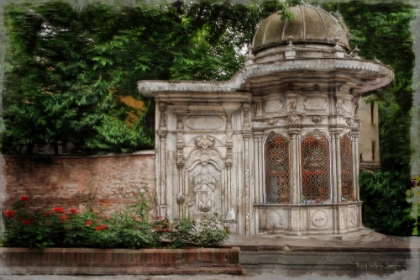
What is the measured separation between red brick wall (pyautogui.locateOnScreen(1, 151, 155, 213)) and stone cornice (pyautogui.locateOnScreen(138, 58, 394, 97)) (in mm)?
1888

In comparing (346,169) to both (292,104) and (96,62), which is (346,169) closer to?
(292,104)

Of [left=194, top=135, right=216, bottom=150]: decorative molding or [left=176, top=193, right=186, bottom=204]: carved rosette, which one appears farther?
[left=194, top=135, right=216, bottom=150]: decorative molding

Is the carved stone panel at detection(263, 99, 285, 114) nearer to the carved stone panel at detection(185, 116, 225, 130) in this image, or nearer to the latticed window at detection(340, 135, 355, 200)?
the carved stone panel at detection(185, 116, 225, 130)

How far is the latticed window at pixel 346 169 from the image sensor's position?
11.0m

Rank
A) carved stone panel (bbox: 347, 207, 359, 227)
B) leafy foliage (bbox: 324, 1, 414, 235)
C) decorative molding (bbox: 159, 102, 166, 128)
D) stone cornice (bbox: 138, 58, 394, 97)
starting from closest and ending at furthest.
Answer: stone cornice (bbox: 138, 58, 394, 97), carved stone panel (bbox: 347, 207, 359, 227), decorative molding (bbox: 159, 102, 166, 128), leafy foliage (bbox: 324, 1, 414, 235)

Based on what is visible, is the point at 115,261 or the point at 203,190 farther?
the point at 203,190

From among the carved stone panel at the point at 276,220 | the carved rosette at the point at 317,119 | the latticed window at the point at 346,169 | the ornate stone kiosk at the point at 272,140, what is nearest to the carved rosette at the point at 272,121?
the ornate stone kiosk at the point at 272,140

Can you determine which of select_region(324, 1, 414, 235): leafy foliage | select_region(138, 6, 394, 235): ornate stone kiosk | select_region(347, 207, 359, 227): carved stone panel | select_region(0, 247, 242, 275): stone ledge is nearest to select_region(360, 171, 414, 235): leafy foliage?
select_region(324, 1, 414, 235): leafy foliage

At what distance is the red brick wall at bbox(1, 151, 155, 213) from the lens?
36.9 ft

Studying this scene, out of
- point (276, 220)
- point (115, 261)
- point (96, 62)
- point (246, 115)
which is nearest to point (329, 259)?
point (276, 220)

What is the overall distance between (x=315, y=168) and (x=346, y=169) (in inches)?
39.4

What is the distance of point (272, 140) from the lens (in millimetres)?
11172

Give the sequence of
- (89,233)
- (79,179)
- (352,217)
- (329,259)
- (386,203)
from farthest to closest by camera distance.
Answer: (386,203)
(79,179)
(352,217)
(329,259)
(89,233)

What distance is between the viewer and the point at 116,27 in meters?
13.6
